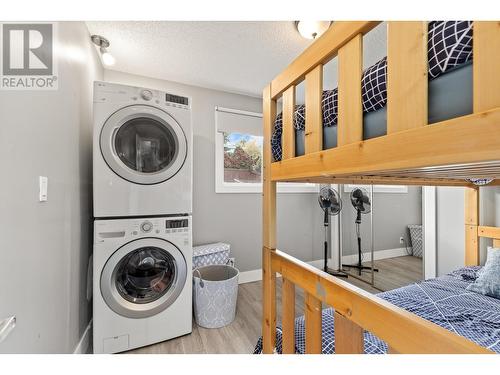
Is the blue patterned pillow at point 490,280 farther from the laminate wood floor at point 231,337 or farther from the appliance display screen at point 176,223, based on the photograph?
the appliance display screen at point 176,223

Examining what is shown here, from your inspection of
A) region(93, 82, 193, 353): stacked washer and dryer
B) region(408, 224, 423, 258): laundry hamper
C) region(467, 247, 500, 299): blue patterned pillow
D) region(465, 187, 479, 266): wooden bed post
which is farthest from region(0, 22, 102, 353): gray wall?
region(408, 224, 423, 258): laundry hamper

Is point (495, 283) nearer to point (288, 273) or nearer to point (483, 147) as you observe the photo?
point (288, 273)

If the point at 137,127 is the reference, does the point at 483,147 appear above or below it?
below

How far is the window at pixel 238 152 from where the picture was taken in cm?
260

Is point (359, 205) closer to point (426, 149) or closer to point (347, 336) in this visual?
point (347, 336)

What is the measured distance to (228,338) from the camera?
169 centimetres

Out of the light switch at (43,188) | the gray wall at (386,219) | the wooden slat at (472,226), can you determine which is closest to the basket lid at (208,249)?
the light switch at (43,188)

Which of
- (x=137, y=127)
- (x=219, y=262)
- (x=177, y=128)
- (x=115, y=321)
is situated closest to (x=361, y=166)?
(x=177, y=128)

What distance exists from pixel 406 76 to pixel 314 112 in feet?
1.02

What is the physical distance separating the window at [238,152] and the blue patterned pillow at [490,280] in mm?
1849

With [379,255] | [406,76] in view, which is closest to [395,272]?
[379,255]

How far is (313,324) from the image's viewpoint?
30.5 inches

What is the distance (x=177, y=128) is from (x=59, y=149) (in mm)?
713

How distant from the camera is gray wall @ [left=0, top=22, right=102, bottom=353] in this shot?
0.84m
